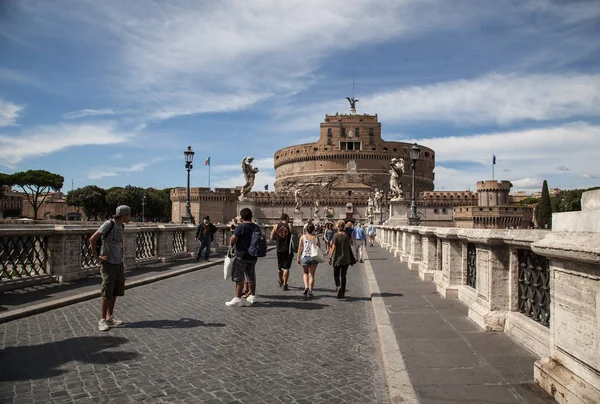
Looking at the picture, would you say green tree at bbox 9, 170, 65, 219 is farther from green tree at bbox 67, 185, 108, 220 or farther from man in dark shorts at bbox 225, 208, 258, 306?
man in dark shorts at bbox 225, 208, 258, 306

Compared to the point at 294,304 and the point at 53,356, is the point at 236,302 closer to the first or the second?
the point at 294,304

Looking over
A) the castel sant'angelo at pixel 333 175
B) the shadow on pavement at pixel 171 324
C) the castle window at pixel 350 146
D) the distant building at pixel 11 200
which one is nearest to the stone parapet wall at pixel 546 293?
the shadow on pavement at pixel 171 324

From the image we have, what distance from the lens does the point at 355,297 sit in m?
8.63

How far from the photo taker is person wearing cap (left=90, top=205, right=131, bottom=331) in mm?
5828

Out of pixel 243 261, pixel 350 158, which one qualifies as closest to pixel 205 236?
pixel 243 261

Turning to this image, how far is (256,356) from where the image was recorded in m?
4.74

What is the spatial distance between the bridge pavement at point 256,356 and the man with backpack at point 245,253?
13.2 inches

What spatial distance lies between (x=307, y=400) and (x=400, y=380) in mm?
750

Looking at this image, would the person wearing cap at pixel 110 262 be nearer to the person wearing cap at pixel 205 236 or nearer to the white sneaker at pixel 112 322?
the white sneaker at pixel 112 322

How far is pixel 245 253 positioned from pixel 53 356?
3419 millimetres

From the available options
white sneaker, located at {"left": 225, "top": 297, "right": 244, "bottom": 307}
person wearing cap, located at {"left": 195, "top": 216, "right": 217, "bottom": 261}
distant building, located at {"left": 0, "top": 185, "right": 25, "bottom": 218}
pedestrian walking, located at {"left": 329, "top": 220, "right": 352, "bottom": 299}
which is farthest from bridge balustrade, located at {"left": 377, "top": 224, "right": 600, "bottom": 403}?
distant building, located at {"left": 0, "top": 185, "right": 25, "bottom": 218}

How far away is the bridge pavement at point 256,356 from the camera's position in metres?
3.68

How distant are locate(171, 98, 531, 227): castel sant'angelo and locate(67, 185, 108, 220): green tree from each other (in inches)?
482

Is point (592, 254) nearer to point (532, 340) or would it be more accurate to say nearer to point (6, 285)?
point (532, 340)
